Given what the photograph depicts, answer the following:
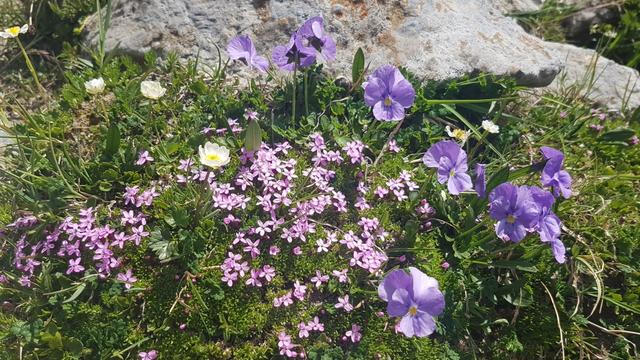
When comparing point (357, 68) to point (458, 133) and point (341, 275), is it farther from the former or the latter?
point (341, 275)

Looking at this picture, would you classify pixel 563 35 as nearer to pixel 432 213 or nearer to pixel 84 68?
pixel 432 213

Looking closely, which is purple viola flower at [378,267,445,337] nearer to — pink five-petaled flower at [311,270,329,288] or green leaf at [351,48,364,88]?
pink five-petaled flower at [311,270,329,288]

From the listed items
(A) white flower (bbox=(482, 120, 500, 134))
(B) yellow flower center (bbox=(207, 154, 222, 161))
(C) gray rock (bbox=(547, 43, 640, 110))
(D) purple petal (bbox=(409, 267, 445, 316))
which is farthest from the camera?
(C) gray rock (bbox=(547, 43, 640, 110))

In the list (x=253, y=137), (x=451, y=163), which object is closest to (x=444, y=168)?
(x=451, y=163)

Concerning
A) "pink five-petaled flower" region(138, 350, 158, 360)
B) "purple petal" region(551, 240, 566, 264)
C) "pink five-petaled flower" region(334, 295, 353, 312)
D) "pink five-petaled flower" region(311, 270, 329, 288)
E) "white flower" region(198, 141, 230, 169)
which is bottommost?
"pink five-petaled flower" region(138, 350, 158, 360)

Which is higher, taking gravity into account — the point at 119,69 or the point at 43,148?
the point at 119,69

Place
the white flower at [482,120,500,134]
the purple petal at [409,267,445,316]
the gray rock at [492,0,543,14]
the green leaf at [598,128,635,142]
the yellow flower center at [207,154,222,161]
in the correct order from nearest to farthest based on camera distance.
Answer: the purple petal at [409,267,445,316] → the yellow flower center at [207,154,222,161] → the white flower at [482,120,500,134] → the green leaf at [598,128,635,142] → the gray rock at [492,0,543,14]

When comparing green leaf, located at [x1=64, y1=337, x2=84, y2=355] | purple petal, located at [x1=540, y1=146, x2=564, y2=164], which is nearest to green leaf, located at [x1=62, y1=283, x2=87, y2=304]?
green leaf, located at [x1=64, y1=337, x2=84, y2=355]

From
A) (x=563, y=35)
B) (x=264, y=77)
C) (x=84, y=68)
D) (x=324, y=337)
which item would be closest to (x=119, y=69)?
(x=84, y=68)
